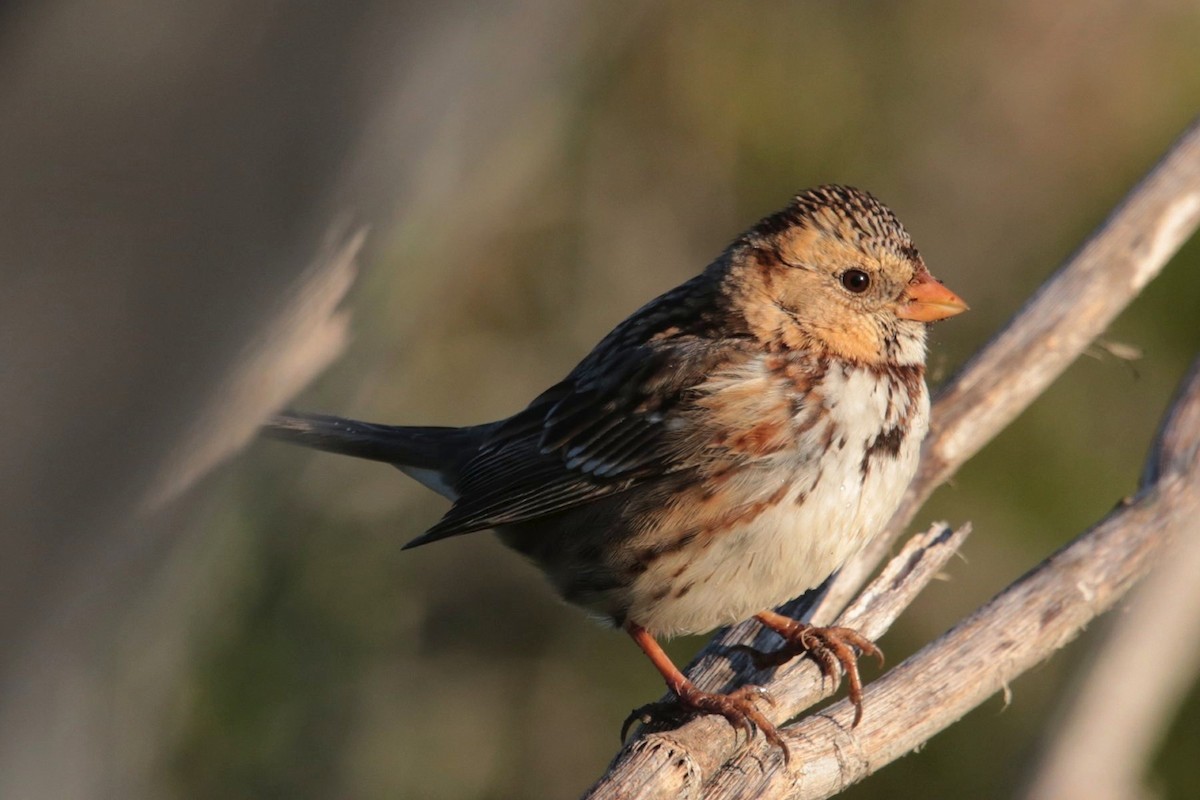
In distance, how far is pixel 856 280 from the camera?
3762mm

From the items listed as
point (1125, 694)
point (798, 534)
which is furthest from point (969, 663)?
point (798, 534)

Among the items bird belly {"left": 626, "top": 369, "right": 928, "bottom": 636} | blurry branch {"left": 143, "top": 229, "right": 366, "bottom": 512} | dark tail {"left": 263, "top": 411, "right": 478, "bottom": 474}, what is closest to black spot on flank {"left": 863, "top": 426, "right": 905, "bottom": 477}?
bird belly {"left": 626, "top": 369, "right": 928, "bottom": 636}

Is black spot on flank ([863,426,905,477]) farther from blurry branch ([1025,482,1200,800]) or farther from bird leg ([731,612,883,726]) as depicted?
blurry branch ([1025,482,1200,800])

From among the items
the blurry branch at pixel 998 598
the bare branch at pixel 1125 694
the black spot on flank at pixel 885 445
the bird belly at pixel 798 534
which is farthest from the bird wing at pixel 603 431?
the bare branch at pixel 1125 694

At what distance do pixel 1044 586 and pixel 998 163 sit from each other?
3.17 metres

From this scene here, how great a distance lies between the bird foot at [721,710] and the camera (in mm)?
3264

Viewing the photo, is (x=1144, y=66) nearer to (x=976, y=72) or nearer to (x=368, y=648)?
(x=976, y=72)

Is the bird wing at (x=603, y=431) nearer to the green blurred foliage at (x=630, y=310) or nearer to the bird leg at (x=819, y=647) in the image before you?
the bird leg at (x=819, y=647)

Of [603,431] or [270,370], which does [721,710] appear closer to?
[603,431]

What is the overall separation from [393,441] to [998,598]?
1862 mm

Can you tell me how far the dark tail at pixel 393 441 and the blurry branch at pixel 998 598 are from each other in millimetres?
1041

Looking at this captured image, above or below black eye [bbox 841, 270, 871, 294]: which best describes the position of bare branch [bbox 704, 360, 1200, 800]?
below

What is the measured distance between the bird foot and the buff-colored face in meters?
0.95

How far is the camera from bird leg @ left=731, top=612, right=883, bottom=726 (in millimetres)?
3529
